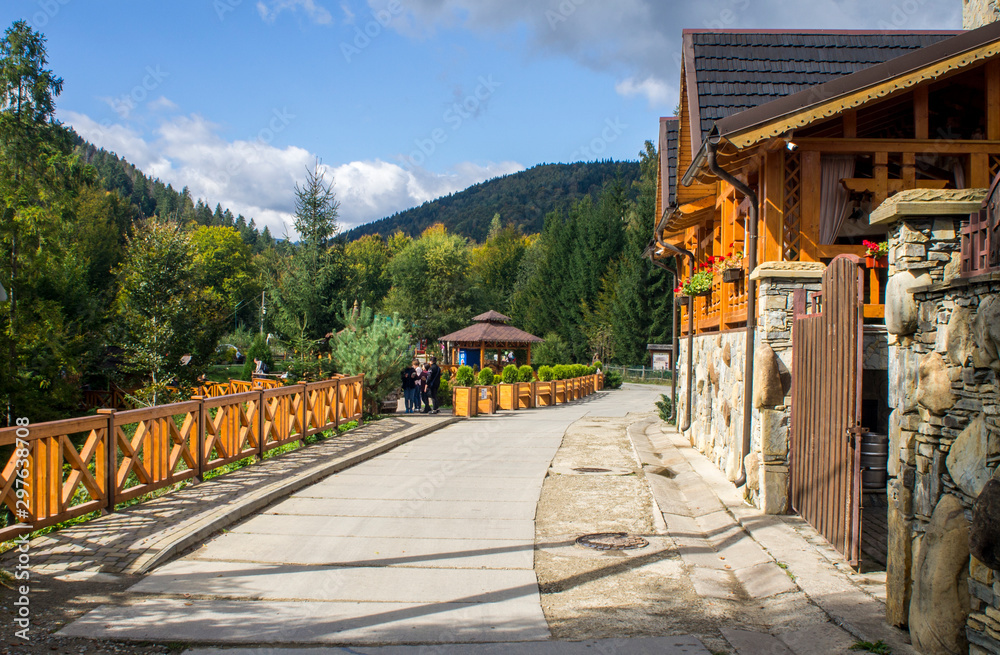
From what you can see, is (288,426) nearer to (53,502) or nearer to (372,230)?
(53,502)

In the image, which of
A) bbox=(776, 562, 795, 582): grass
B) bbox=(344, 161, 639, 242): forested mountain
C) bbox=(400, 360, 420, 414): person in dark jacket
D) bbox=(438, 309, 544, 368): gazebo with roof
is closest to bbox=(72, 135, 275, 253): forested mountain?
bbox=(344, 161, 639, 242): forested mountain

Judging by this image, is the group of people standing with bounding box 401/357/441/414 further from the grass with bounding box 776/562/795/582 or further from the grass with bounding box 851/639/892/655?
the grass with bounding box 851/639/892/655

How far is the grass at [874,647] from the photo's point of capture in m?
3.99

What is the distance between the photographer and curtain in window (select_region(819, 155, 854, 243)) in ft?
27.4

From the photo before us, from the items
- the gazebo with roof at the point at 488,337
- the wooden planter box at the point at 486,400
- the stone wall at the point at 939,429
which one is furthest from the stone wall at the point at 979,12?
the gazebo with roof at the point at 488,337

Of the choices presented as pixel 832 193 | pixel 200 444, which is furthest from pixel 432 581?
pixel 832 193

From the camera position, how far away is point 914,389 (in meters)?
4.36

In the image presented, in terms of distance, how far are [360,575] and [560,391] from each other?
2289 cm

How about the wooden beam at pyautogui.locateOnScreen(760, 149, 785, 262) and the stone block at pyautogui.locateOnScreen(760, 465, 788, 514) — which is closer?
the stone block at pyautogui.locateOnScreen(760, 465, 788, 514)

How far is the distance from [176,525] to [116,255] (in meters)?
51.8

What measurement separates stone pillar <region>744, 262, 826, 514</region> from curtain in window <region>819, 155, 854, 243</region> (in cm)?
64

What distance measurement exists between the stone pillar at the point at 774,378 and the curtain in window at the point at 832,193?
643 mm

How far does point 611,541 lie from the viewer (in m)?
6.96

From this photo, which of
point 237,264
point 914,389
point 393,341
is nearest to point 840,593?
point 914,389
